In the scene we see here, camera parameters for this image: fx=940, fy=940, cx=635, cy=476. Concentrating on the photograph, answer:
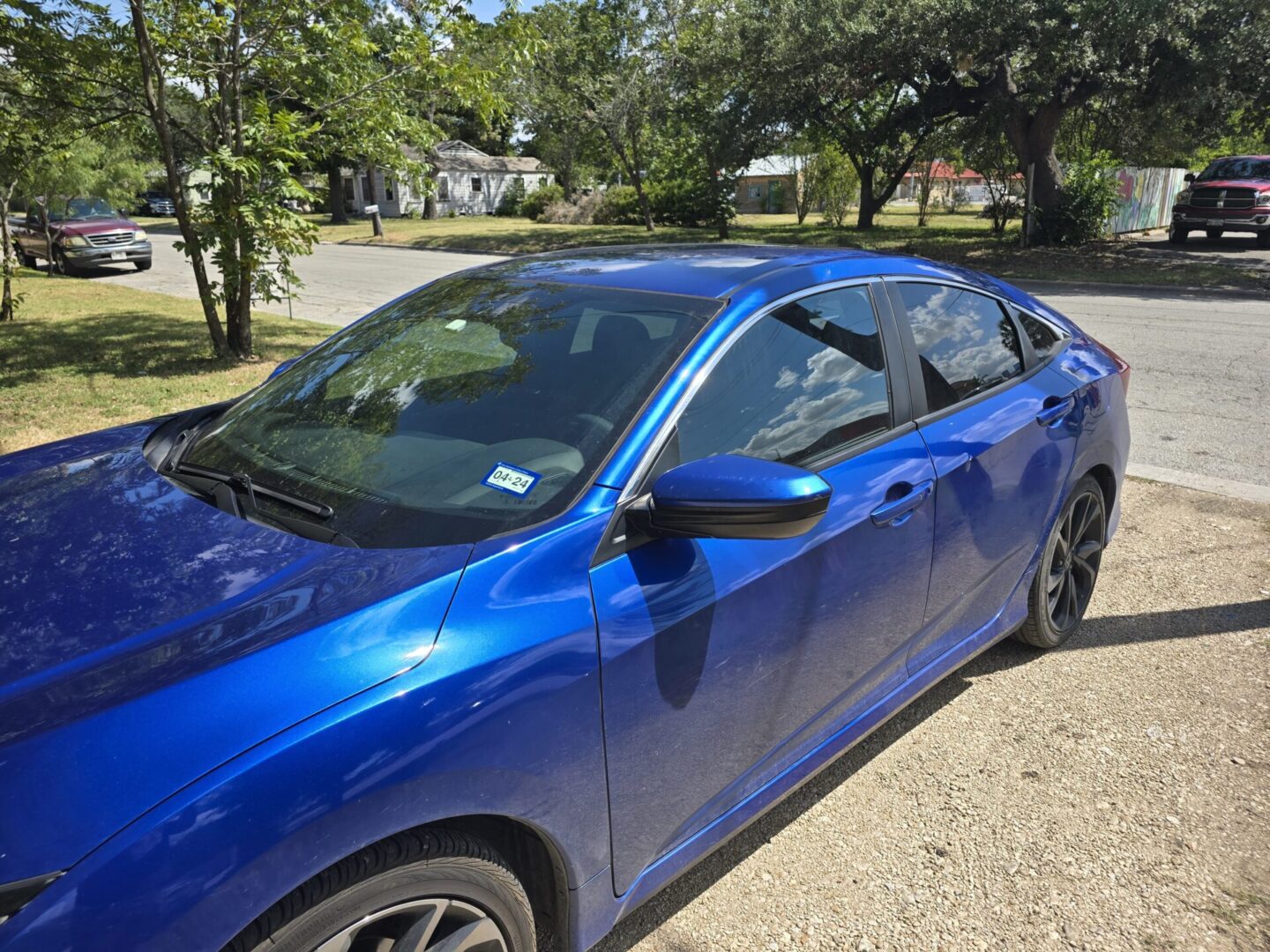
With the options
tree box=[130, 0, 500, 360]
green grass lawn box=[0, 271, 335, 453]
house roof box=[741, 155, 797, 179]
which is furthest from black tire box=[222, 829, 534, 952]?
house roof box=[741, 155, 797, 179]

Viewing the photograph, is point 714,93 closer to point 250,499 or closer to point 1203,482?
point 1203,482

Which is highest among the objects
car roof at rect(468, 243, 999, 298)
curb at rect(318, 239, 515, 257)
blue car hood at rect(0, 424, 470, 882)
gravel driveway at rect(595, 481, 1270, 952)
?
car roof at rect(468, 243, 999, 298)

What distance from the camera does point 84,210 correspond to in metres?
23.2

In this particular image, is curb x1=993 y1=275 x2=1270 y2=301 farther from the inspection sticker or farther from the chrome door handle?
the inspection sticker

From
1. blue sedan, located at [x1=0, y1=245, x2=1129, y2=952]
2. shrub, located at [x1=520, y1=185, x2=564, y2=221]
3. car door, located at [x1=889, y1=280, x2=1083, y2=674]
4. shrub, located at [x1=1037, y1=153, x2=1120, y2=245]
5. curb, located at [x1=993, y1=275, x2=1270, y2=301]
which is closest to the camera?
blue sedan, located at [x1=0, y1=245, x2=1129, y2=952]

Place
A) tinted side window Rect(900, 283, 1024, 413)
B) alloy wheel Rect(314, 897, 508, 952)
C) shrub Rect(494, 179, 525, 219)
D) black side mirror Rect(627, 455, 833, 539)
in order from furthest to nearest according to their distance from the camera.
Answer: shrub Rect(494, 179, 525, 219), tinted side window Rect(900, 283, 1024, 413), black side mirror Rect(627, 455, 833, 539), alloy wheel Rect(314, 897, 508, 952)

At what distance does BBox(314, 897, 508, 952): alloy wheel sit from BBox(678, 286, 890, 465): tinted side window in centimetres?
108

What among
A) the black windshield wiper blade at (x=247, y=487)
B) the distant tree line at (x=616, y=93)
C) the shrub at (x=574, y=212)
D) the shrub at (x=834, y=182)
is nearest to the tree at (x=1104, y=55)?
the distant tree line at (x=616, y=93)

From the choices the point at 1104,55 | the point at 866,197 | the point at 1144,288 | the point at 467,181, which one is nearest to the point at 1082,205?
the point at 1104,55

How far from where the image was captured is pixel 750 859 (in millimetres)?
2734

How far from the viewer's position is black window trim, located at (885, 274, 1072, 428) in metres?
2.93

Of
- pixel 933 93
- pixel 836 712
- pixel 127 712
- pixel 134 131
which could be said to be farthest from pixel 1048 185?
pixel 127 712

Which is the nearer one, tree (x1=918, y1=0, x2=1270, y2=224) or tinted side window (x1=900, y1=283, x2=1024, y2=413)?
tinted side window (x1=900, y1=283, x2=1024, y2=413)

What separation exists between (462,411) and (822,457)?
3.24 ft
